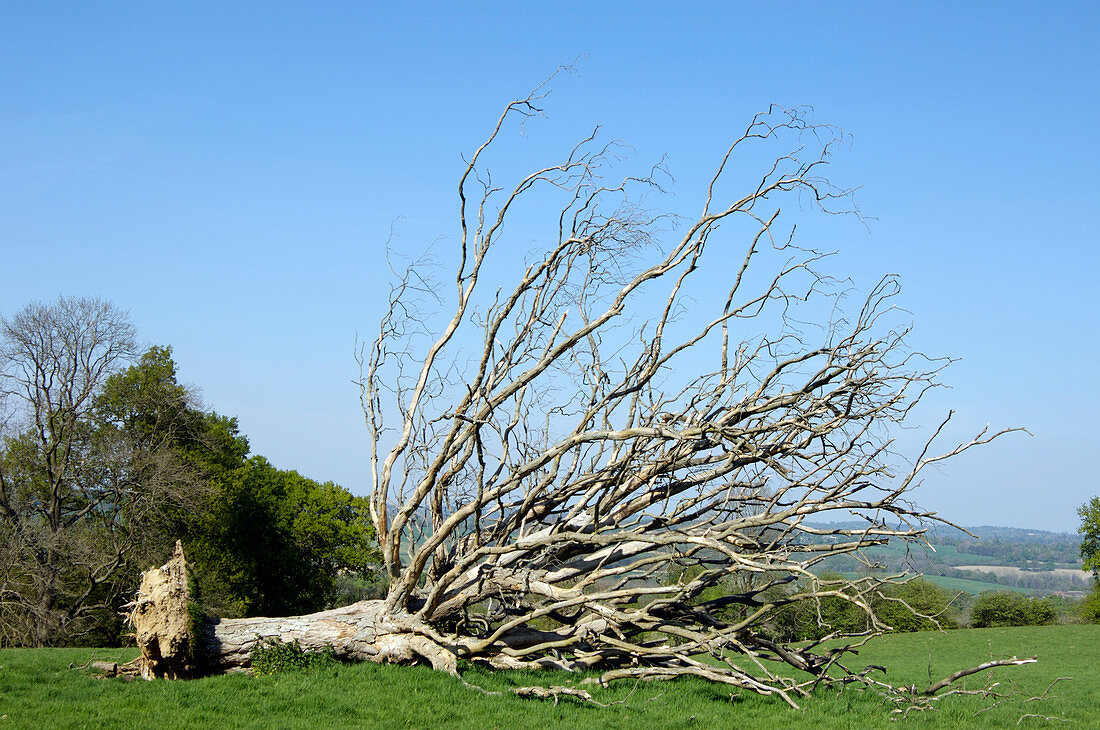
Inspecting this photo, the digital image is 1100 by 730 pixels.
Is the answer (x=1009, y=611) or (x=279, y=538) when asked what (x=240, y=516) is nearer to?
(x=279, y=538)

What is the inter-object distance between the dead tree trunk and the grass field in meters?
0.37

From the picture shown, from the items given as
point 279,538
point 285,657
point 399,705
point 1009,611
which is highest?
point 279,538

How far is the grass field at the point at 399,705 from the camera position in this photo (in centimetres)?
726

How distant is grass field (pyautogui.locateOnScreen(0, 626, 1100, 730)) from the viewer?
726 cm

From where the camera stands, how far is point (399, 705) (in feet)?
25.5

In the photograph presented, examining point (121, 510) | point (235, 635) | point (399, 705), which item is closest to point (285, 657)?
point (235, 635)

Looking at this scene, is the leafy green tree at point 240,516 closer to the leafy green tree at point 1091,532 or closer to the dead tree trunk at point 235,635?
the dead tree trunk at point 235,635

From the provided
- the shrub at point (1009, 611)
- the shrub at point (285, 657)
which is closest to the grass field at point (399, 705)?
the shrub at point (285, 657)

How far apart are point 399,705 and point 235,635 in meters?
2.77

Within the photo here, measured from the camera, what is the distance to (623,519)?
35.9 ft

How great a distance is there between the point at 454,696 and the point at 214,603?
16793mm

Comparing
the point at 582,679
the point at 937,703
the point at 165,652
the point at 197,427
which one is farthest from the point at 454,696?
the point at 197,427

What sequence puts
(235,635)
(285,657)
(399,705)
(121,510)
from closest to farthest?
(399,705), (285,657), (235,635), (121,510)

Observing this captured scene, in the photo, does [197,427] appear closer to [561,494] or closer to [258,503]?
[258,503]
